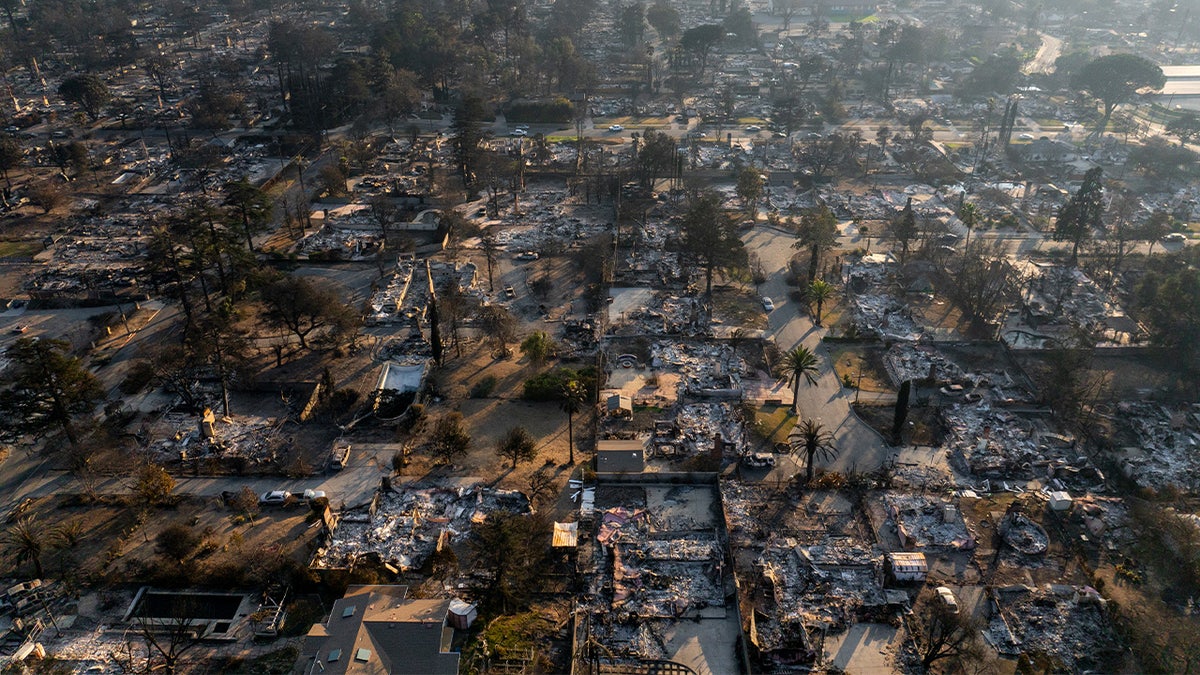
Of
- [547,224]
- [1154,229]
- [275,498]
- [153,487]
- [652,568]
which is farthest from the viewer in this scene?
[547,224]

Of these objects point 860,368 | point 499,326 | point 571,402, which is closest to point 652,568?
point 571,402

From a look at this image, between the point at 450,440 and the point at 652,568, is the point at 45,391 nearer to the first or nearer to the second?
the point at 450,440

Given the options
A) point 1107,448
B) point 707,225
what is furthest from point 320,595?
point 1107,448

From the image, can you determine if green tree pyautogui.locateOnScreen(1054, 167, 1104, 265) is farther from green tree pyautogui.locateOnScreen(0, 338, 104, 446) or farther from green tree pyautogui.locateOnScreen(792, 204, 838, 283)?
green tree pyautogui.locateOnScreen(0, 338, 104, 446)

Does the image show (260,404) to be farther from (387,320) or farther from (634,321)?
(634,321)

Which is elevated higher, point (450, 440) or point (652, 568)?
point (450, 440)

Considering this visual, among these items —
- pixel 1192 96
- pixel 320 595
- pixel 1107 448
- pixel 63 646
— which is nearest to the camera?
pixel 63 646

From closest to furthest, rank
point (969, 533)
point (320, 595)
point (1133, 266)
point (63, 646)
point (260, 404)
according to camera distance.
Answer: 1. point (63, 646)
2. point (320, 595)
3. point (969, 533)
4. point (260, 404)
5. point (1133, 266)

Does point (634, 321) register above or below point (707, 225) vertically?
below
